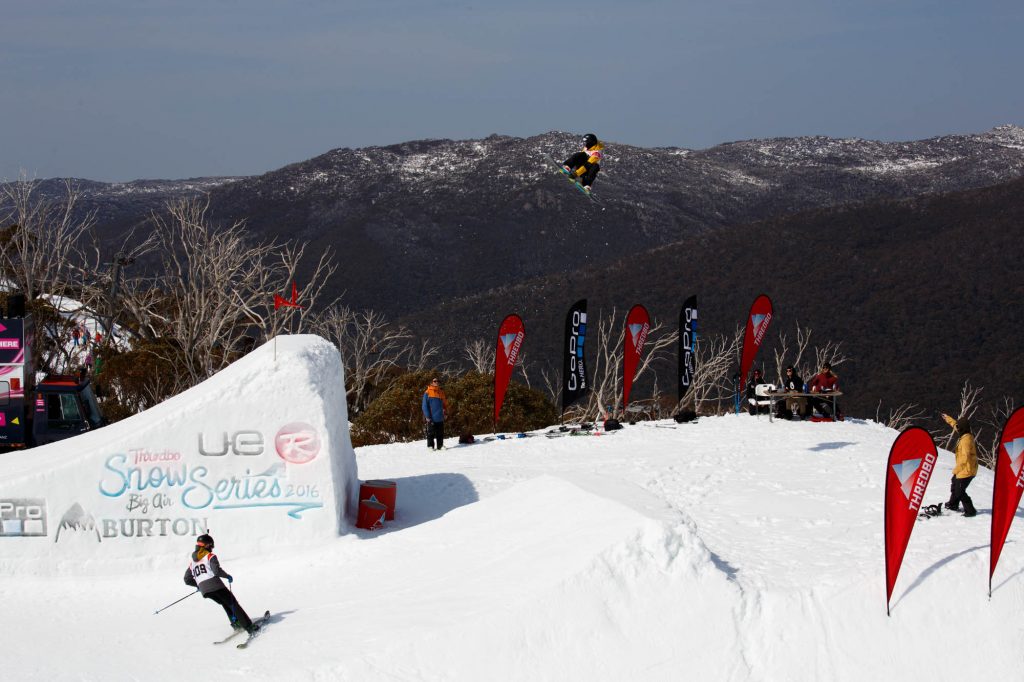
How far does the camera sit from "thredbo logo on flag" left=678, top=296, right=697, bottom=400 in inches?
907

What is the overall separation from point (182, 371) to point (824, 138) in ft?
527

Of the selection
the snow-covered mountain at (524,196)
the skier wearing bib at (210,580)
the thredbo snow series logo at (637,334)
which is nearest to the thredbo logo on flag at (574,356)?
the thredbo snow series logo at (637,334)

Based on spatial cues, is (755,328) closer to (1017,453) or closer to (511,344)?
(511,344)

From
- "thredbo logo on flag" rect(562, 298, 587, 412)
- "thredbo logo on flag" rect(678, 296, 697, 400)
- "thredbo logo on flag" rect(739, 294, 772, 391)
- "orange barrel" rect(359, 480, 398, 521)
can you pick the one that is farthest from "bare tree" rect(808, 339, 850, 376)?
"orange barrel" rect(359, 480, 398, 521)

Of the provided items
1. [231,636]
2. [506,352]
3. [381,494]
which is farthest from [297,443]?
[506,352]

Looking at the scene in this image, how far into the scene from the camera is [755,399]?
23.7 meters

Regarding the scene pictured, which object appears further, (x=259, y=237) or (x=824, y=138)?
(x=824, y=138)

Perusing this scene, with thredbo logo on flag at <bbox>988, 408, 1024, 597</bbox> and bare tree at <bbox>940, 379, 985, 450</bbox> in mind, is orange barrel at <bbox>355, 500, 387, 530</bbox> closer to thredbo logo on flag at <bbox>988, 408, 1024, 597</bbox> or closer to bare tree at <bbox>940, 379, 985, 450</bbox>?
thredbo logo on flag at <bbox>988, 408, 1024, 597</bbox>

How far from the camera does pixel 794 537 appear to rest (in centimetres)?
1348

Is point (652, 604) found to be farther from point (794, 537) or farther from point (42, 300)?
point (42, 300)

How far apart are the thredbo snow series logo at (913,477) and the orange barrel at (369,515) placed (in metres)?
7.81

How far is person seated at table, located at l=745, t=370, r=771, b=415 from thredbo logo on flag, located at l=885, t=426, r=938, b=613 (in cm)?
1165

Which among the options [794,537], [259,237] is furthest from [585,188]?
[259,237]

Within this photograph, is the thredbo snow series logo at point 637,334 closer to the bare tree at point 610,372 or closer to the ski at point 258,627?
the bare tree at point 610,372
